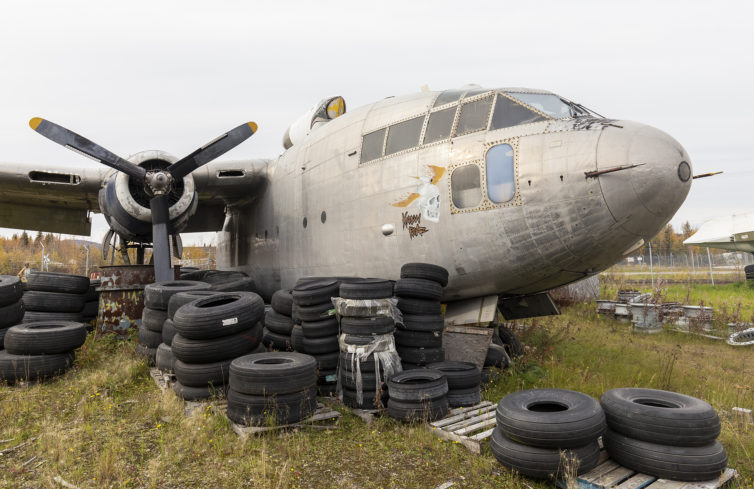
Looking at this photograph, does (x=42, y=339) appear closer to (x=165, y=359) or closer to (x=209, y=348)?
(x=165, y=359)

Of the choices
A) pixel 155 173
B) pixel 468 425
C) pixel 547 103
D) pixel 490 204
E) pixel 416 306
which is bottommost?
pixel 468 425

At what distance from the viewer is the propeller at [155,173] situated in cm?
1020

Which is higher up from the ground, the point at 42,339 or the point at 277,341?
the point at 42,339

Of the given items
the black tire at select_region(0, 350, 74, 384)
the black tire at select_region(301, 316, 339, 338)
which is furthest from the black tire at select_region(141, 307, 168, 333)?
the black tire at select_region(301, 316, 339, 338)

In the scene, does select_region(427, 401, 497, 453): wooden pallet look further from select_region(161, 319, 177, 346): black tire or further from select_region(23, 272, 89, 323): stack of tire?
select_region(23, 272, 89, 323): stack of tire

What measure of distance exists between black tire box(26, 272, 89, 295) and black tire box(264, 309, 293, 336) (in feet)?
17.1

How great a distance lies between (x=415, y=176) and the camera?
7.70 meters

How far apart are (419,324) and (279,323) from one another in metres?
3.02

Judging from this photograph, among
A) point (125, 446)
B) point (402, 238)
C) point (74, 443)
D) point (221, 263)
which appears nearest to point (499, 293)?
point (402, 238)

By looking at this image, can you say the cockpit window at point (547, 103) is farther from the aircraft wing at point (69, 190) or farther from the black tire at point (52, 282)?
the black tire at point (52, 282)

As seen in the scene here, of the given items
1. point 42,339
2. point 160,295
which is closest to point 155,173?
point 160,295

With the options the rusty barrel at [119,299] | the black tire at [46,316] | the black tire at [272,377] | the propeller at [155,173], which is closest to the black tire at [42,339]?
the rusty barrel at [119,299]

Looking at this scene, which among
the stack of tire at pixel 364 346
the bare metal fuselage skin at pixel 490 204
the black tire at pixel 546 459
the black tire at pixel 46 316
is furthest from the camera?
the black tire at pixel 46 316

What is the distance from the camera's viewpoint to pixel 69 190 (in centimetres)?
1240
